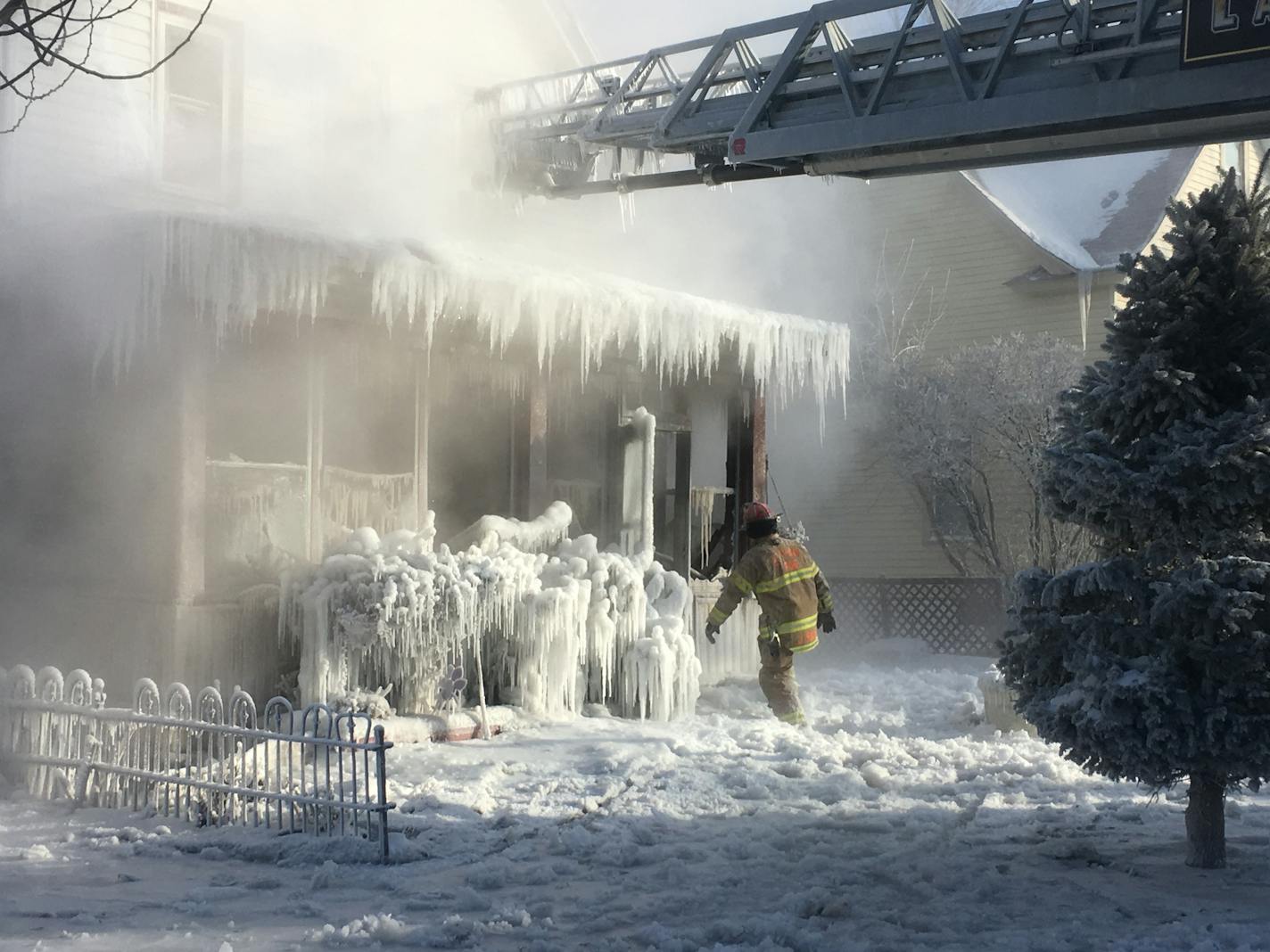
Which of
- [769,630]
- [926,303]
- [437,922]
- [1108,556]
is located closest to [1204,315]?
[1108,556]

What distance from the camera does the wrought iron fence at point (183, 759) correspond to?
6.83 m

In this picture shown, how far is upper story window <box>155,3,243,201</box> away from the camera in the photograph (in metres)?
12.4

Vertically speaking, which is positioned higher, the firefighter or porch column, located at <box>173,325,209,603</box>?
porch column, located at <box>173,325,209,603</box>

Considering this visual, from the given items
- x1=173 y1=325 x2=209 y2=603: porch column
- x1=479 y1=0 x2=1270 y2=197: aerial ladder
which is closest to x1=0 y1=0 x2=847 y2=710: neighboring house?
x1=173 y1=325 x2=209 y2=603: porch column

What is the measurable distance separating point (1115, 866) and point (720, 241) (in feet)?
62.0

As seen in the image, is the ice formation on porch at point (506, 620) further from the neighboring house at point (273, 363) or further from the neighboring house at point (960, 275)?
the neighboring house at point (960, 275)

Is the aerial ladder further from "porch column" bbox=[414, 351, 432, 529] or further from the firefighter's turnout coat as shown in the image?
the firefighter's turnout coat

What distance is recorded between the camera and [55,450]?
10.9 metres

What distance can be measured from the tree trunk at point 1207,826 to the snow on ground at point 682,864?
0.31 feet

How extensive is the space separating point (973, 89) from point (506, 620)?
5191 mm

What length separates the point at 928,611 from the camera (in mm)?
19781

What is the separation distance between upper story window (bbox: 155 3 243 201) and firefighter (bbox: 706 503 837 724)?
19.9 feet

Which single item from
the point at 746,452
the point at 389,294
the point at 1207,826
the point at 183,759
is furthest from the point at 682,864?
the point at 746,452

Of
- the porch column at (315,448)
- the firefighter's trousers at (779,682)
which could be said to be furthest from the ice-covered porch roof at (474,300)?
the firefighter's trousers at (779,682)
